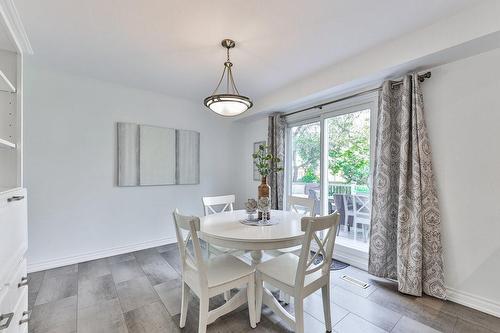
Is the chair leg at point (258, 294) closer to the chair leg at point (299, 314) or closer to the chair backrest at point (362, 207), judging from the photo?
the chair leg at point (299, 314)

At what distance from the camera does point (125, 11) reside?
1741 millimetres

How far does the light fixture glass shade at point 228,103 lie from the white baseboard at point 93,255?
2504 millimetres

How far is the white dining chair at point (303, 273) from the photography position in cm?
142

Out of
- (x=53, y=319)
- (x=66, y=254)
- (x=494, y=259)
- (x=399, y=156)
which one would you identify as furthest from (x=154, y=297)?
(x=494, y=259)

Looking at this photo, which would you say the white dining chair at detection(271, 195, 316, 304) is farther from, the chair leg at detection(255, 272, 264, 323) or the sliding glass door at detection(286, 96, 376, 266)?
the sliding glass door at detection(286, 96, 376, 266)

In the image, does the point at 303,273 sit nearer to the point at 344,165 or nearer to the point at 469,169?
the point at 469,169

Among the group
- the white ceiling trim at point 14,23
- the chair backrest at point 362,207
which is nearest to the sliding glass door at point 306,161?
the chair backrest at point 362,207

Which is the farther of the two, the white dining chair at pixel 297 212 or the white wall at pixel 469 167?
the white dining chair at pixel 297 212

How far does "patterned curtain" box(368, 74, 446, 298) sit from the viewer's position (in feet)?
6.90

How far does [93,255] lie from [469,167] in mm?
4406

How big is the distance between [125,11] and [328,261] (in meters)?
2.50

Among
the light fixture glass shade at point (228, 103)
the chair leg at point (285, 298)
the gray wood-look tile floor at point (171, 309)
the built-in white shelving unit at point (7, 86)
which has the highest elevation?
the light fixture glass shade at point (228, 103)

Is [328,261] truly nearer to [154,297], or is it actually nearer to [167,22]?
[154,297]

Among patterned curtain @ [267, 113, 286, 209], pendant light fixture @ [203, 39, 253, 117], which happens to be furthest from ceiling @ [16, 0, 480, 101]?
patterned curtain @ [267, 113, 286, 209]
